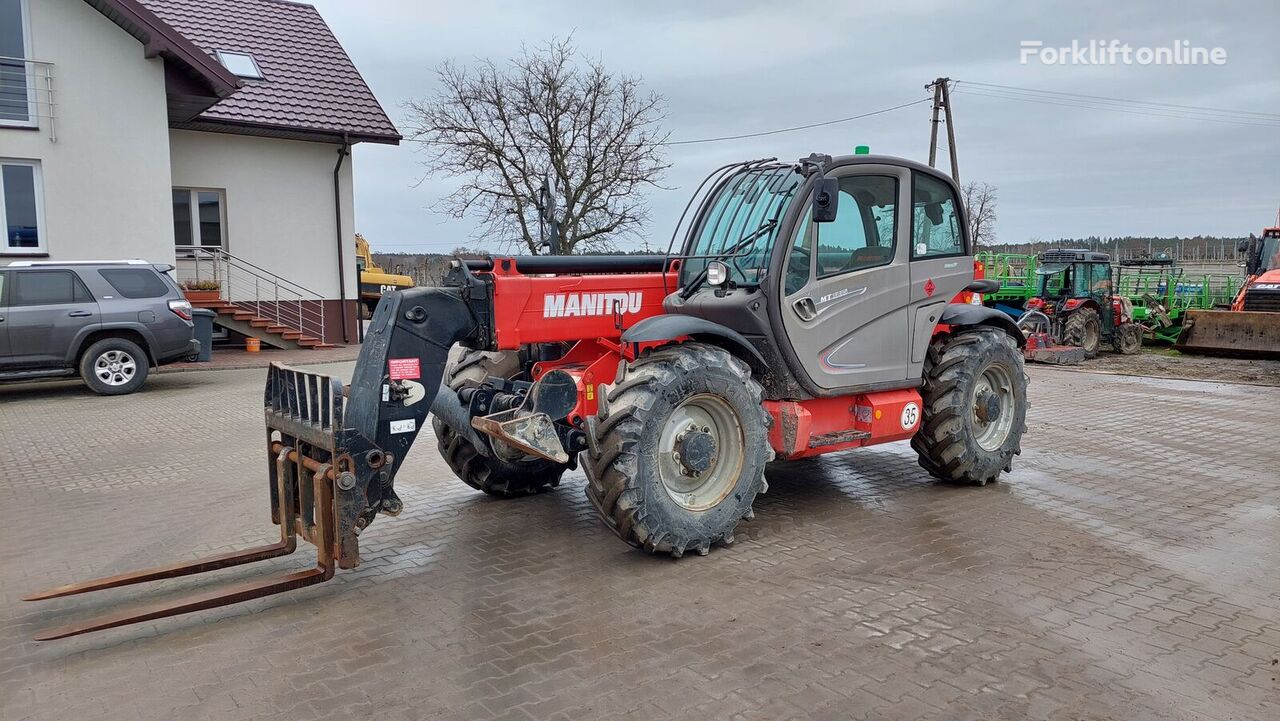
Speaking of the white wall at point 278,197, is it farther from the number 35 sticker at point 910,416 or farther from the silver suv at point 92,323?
the number 35 sticker at point 910,416

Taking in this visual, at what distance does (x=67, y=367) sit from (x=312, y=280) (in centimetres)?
868

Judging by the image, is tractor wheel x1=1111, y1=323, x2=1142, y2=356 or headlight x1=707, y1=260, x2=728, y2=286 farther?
tractor wheel x1=1111, y1=323, x2=1142, y2=356

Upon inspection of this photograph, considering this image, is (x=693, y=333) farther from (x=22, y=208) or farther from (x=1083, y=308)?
(x=1083, y=308)

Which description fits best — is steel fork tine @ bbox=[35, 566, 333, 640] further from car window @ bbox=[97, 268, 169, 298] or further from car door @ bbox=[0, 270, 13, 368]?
car window @ bbox=[97, 268, 169, 298]

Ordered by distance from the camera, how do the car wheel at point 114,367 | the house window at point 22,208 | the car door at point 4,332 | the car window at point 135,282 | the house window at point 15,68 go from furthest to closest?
the house window at point 22,208
the house window at point 15,68
the car window at point 135,282
the car wheel at point 114,367
the car door at point 4,332

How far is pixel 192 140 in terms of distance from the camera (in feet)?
65.1

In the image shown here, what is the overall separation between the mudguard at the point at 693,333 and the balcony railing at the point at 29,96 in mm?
15612

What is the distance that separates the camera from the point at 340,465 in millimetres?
4801

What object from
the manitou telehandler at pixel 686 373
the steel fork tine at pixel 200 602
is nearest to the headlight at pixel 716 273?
the manitou telehandler at pixel 686 373

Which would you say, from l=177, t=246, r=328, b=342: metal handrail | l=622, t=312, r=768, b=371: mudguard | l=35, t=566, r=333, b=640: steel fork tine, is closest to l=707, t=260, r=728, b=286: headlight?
l=622, t=312, r=768, b=371: mudguard

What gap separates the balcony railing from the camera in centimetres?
1641

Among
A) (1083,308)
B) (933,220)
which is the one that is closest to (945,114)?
(1083,308)

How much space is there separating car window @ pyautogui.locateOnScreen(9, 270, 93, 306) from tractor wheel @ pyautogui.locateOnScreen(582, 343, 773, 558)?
36.0ft

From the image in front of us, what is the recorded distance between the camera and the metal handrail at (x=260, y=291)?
1975cm
